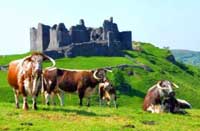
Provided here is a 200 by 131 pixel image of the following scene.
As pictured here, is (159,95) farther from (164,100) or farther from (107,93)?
(107,93)

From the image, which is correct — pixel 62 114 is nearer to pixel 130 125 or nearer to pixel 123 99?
pixel 130 125

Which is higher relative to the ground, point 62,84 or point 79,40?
point 79,40

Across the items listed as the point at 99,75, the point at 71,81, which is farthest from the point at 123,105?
the point at 71,81

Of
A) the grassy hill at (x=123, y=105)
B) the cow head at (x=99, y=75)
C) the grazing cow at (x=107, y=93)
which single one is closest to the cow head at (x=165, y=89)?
the grassy hill at (x=123, y=105)

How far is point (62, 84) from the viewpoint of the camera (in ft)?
109

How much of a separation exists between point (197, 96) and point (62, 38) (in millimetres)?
48772

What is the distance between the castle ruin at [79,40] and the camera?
14862 centimetres

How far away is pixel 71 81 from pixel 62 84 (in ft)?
1.86

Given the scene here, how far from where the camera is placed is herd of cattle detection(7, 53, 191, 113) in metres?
25.5

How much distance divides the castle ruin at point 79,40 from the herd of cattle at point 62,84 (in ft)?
362

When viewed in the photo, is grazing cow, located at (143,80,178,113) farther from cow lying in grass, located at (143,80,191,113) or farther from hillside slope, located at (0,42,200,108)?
hillside slope, located at (0,42,200,108)

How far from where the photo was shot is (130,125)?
22766 millimetres

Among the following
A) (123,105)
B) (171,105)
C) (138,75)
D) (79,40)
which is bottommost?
(123,105)

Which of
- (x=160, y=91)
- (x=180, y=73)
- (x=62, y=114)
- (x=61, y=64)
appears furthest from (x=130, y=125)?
(x=180, y=73)
